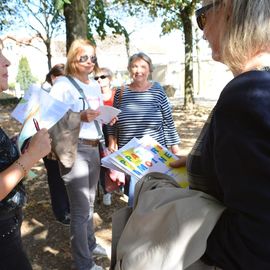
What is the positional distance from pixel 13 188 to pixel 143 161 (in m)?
0.68

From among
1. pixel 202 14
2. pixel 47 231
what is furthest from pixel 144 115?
pixel 202 14

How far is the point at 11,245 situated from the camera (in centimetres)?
189

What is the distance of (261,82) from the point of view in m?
1.00

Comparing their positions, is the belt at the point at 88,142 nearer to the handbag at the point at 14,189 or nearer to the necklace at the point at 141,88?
the necklace at the point at 141,88

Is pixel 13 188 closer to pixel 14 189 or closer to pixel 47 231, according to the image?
pixel 14 189

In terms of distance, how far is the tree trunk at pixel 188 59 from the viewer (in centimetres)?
1325

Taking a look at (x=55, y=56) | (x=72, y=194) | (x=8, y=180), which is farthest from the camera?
(x=55, y=56)

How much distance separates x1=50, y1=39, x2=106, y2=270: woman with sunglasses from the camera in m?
3.01

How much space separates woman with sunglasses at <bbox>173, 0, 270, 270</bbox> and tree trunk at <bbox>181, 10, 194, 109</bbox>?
12656 mm

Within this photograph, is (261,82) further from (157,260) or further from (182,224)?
(157,260)

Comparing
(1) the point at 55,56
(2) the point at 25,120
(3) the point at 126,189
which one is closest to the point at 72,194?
(2) the point at 25,120

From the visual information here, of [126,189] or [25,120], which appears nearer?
[25,120]

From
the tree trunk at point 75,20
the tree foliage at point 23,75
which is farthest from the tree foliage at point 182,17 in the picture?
the tree foliage at point 23,75

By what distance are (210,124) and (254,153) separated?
199 mm
